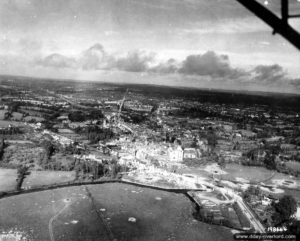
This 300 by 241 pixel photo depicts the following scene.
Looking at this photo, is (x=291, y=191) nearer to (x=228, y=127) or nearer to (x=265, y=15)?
(x=265, y=15)

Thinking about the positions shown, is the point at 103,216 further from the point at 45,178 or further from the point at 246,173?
the point at 246,173

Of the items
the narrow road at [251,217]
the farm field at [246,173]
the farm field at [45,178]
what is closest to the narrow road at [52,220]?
the farm field at [45,178]

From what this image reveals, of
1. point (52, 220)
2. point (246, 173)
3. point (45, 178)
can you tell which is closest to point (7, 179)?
point (45, 178)

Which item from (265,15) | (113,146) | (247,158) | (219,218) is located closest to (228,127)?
(247,158)

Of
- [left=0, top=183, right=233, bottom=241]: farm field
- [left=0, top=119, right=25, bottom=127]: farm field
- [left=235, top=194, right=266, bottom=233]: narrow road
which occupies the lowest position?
[left=0, top=183, right=233, bottom=241]: farm field

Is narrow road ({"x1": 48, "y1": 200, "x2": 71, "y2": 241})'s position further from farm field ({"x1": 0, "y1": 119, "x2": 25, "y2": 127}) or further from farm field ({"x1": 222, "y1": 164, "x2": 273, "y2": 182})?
farm field ({"x1": 0, "y1": 119, "x2": 25, "y2": 127})

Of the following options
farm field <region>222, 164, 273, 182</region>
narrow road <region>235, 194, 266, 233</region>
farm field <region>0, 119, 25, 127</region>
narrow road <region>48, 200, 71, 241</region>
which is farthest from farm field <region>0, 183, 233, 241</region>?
farm field <region>0, 119, 25, 127</region>

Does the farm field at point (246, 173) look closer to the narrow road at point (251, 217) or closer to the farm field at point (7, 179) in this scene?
the narrow road at point (251, 217)
